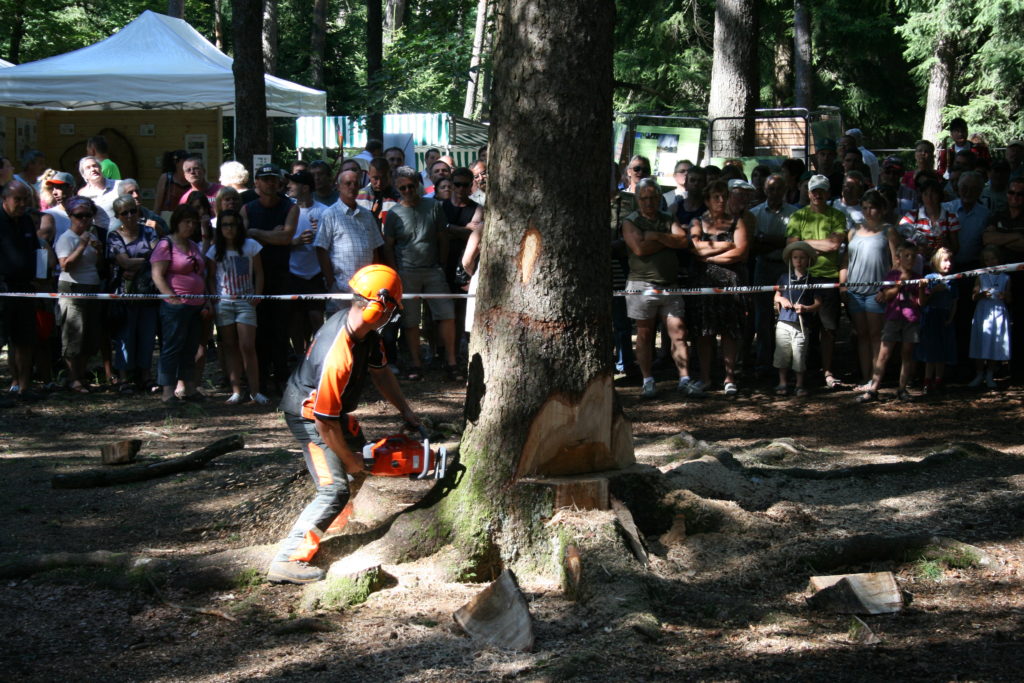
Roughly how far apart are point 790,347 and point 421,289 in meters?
3.67

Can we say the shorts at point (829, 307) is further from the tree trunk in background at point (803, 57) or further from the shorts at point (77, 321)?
the tree trunk in background at point (803, 57)

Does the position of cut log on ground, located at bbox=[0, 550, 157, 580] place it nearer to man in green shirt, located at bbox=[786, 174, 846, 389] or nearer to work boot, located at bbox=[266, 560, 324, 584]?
work boot, located at bbox=[266, 560, 324, 584]

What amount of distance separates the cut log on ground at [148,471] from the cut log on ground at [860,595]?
14.3 feet

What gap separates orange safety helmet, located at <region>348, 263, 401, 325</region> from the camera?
5379mm

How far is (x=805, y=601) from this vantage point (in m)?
5.33

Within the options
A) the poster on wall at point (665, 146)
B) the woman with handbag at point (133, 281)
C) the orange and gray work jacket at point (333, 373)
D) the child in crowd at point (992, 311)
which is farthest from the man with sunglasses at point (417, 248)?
the poster on wall at point (665, 146)

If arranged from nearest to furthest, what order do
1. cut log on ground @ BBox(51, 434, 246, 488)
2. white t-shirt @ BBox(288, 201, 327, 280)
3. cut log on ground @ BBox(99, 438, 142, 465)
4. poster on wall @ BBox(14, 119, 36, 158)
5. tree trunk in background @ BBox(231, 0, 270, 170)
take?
cut log on ground @ BBox(51, 434, 246, 488) < cut log on ground @ BBox(99, 438, 142, 465) < white t-shirt @ BBox(288, 201, 327, 280) < tree trunk in background @ BBox(231, 0, 270, 170) < poster on wall @ BBox(14, 119, 36, 158)

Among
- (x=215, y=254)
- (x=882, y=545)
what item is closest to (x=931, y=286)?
(x=882, y=545)

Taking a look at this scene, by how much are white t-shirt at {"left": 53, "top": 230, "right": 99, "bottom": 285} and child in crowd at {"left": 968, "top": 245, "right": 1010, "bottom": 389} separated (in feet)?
27.3

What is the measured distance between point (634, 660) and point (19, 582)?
3.14 meters

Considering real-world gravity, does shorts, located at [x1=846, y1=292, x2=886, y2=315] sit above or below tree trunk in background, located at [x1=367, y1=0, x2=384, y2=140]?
below

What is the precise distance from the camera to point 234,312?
10.4 m

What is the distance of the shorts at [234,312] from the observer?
10383 millimetres

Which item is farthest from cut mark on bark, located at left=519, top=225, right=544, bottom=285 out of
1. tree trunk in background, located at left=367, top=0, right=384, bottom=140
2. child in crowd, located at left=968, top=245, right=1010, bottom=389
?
tree trunk in background, located at left=367, top=0, right=384, bottom=140
